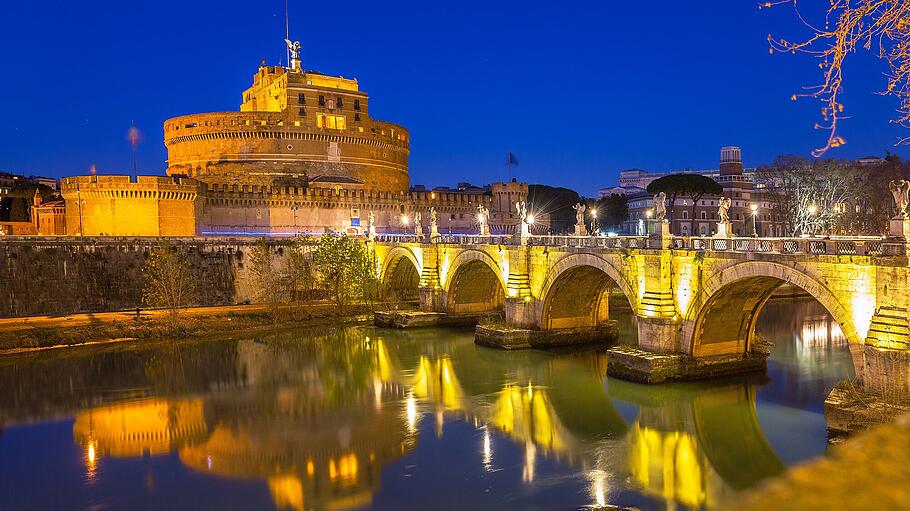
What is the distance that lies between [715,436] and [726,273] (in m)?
4.44

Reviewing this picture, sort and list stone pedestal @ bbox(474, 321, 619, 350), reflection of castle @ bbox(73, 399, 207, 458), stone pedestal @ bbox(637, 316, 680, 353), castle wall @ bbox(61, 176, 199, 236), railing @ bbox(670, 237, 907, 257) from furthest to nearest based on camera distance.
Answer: castle wall @ bbox(61, 176, 199, 236) < stone pedestal @ bbox(474, 321, 619, 350) < stone pedestal @ bbox(637, 316, 680, 353) < reflection of castle @ bbox(73, 399, 207, 458) < railing @ bbox(670, 237, 907, 257)

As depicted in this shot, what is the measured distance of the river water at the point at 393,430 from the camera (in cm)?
1391

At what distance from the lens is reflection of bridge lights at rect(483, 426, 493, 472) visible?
1521 cm

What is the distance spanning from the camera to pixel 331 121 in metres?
61.8

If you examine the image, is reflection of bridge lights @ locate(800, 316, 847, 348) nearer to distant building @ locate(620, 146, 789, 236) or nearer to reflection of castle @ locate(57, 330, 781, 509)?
reflection of castle @ locate(57, 330, 781, 509)

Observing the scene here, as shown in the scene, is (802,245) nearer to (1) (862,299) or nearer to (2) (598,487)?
(1) (862,299)

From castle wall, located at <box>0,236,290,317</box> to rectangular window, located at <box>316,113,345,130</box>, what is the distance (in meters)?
22.4

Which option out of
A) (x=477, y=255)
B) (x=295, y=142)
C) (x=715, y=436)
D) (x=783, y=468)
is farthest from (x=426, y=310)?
(x=295, y=142)

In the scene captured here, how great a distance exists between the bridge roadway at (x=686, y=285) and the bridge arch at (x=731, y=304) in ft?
0.11

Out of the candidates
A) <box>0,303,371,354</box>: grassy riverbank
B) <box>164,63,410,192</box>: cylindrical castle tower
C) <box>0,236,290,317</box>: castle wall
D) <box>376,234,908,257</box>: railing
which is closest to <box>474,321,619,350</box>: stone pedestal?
<box>376,234,908,257</box>: railing

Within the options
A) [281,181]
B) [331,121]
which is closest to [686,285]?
[281,181]

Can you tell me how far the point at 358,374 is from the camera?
2497 centimetres

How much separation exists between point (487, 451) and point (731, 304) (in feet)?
28.9

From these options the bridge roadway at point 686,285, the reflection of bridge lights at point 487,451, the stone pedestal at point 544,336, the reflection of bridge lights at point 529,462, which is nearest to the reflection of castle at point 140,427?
the reflection of bridge lights at point 487,451
